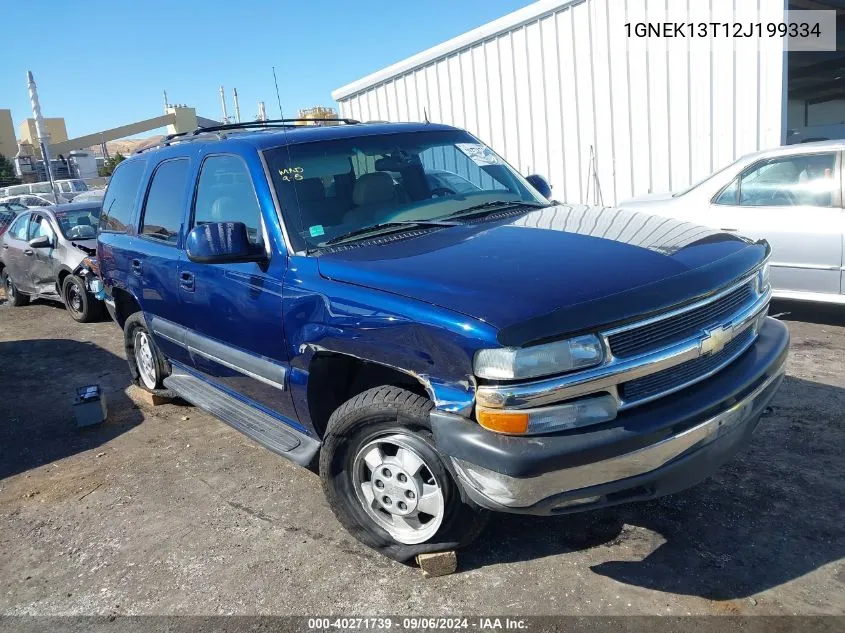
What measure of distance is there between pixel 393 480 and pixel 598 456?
981 millimetres

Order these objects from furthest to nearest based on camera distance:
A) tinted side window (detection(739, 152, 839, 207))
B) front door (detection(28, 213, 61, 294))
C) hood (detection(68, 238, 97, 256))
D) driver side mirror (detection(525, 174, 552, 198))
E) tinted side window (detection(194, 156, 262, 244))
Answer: front door (detection(28, 213, 61, 294)), hood (detection(68, 238, 97, 256)), tinted side window (detection(739, 152, 839, 207)), driver side mirror (detection(525, 174, 552, 198)), tinted side window (detection(194, 156, 262, 244))

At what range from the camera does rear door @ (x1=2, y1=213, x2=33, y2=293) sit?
10258 millimetres

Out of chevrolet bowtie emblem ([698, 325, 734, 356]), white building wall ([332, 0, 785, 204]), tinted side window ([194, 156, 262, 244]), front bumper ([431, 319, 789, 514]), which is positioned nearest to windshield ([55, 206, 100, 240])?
white building wall ([332, 0, 785, 204])

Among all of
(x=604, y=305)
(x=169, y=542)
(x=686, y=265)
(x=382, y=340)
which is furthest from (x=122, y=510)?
(x=686, y=265)

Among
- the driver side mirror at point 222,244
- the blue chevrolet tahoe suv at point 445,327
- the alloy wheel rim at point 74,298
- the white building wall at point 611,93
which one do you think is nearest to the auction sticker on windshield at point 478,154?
the blue chevrolet tahoe suv at point 445,327

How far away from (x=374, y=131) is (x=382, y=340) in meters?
1.82

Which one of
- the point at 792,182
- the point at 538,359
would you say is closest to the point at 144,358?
the point at 538,359

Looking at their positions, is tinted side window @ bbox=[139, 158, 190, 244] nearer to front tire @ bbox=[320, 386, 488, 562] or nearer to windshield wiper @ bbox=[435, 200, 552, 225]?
windshield wiper @ bbox=[435, 200, 552, 225]

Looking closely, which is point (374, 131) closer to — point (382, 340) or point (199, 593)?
point (382, 340)

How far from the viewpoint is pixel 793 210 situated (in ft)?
19.9

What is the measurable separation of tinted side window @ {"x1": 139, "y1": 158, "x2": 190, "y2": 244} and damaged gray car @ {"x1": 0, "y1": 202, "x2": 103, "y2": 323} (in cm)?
415

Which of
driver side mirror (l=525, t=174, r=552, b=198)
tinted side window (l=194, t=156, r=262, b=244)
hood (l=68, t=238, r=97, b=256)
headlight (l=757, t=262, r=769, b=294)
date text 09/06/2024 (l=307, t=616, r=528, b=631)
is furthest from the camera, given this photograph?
hood (l=68, t=238, r=97, b=256)

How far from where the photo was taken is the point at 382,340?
8.97ft

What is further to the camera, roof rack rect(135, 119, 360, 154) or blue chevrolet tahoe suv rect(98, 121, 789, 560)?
roof rack rect(135, 119, 360, 154)
